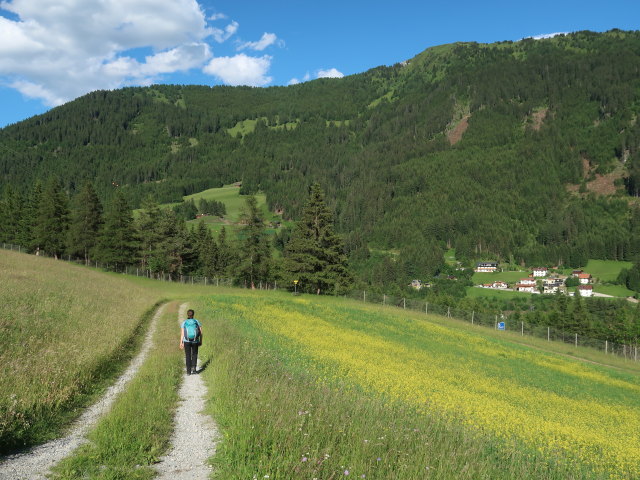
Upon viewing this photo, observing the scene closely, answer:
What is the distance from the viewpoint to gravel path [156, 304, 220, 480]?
17.2 feet

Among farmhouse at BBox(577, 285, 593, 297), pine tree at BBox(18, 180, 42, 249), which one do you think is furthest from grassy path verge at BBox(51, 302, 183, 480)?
farmhouse at BBox(577, 285, 593, 297)

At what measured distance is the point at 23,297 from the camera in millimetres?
16703

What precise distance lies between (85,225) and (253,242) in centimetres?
2757

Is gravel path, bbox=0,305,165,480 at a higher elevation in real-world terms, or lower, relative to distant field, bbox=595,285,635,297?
higher

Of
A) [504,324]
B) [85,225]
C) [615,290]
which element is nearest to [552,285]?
[615,290]

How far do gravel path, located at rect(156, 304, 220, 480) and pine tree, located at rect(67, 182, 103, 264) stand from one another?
208 feet

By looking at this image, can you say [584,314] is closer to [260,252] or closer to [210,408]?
[260,252]

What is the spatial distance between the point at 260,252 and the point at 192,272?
91.3ft

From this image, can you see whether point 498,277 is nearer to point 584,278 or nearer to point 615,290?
point 584,278

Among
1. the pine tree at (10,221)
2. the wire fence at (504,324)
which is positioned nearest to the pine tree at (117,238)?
the wire fence at (504,324)

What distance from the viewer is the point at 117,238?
204 ft

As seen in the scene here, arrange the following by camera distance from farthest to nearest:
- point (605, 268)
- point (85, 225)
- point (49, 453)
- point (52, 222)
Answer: point (605, 268) → point (85, 225) → point (52, 222) → point (49, 453)

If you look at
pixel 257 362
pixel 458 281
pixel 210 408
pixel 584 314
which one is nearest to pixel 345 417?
pixel 210 408

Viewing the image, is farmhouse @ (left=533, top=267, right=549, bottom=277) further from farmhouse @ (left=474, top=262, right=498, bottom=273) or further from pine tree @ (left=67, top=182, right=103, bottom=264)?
pine tree @ (left=67, top=182, right=103, bottom=264)
